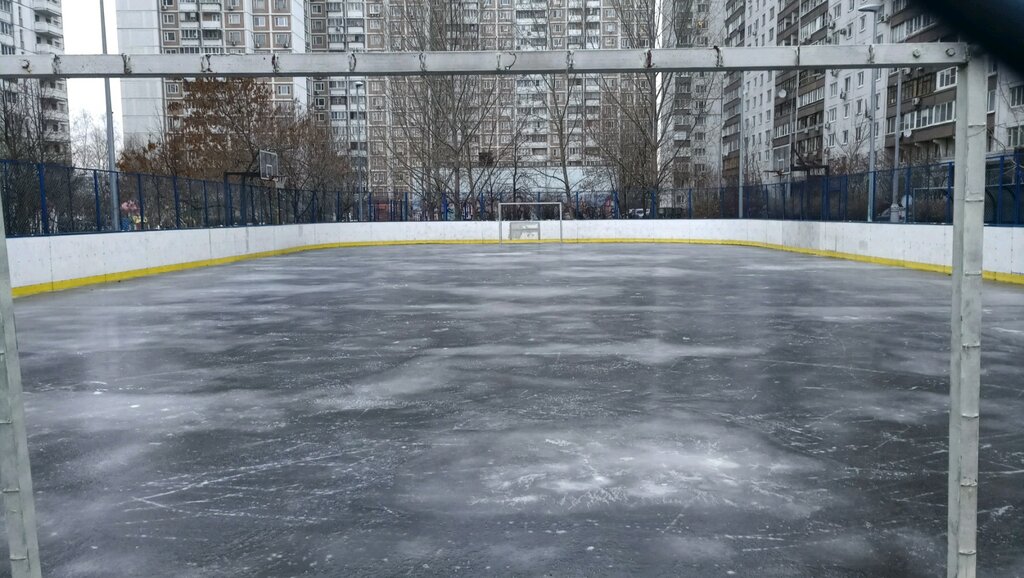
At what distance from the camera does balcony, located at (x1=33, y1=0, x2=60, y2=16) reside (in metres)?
106

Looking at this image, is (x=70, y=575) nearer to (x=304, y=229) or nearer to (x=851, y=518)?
(x=851, y=518)

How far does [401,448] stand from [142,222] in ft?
65.7

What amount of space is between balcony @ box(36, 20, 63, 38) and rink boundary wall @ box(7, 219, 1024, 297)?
294 ft

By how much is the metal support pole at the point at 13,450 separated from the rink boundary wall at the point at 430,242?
16.6m

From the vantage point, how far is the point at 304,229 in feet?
122

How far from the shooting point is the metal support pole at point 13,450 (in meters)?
2.42

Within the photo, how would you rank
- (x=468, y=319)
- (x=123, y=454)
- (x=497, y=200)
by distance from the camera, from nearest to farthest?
(x=123, y=454)
(x=468, y=319)
(x=497, y=200)

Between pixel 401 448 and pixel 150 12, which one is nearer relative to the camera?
pixel 401 448

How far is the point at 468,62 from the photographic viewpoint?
4961 mm

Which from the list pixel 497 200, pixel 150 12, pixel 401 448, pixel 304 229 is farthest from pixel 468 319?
pixel 150 12

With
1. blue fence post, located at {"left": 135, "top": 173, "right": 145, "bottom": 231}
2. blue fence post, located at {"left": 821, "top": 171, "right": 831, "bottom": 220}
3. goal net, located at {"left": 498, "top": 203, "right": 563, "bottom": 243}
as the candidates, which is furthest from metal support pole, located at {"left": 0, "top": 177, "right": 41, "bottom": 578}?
goal net, located at {"left": 498, "top": 203, "right": 563, "bottom": 243}

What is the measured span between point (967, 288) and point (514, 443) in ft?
12.9

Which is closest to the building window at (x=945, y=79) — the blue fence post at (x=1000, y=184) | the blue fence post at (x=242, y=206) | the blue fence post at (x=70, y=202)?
the blue fence post at (x=1000, y=184)

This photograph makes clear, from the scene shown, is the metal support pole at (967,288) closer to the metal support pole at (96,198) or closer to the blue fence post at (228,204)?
the metal support pole at (96,198)
